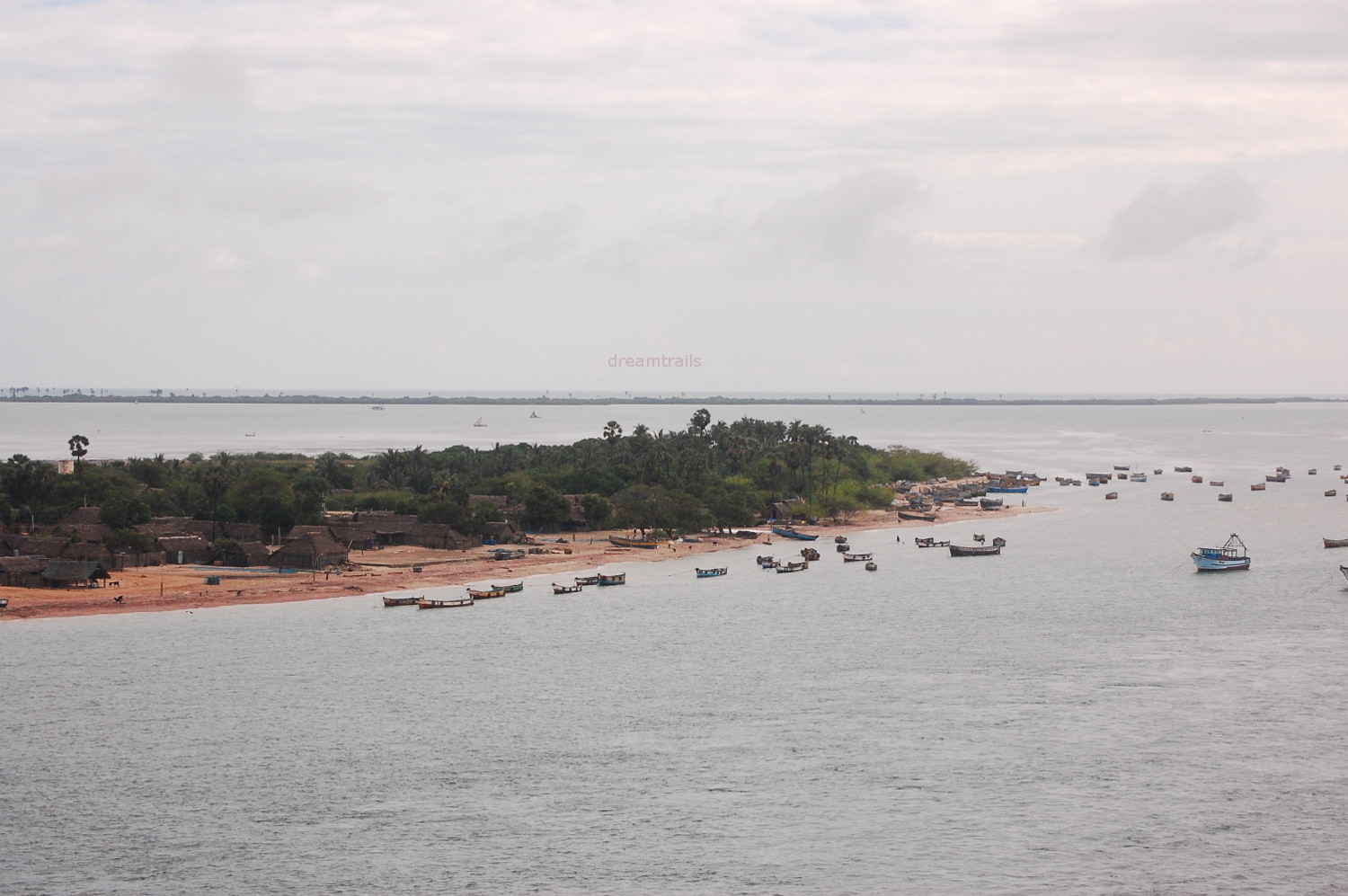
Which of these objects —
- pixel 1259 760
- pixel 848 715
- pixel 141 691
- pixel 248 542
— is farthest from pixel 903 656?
pixel 248 542

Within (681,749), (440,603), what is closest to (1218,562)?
(440,603)

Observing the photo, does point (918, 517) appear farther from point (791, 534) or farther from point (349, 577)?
point (349, 577)

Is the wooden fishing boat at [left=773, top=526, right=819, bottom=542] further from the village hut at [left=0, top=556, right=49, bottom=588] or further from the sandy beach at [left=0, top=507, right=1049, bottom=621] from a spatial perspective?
the village hut at [left=0, top=556, right=49, bottom=588]

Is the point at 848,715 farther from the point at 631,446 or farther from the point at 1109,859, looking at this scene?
the point at 631,446

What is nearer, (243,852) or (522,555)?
(243,852)

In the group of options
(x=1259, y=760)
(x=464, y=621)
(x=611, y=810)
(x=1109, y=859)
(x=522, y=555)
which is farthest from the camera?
(x=522, y=555)

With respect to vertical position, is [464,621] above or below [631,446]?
below

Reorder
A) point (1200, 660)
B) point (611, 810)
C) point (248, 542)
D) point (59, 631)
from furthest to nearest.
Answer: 1. point (248, 542)
2. point (59, 631)
3. point (1200, 660)
4. point (611, 810)

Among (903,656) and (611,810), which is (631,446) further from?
(611,810)
